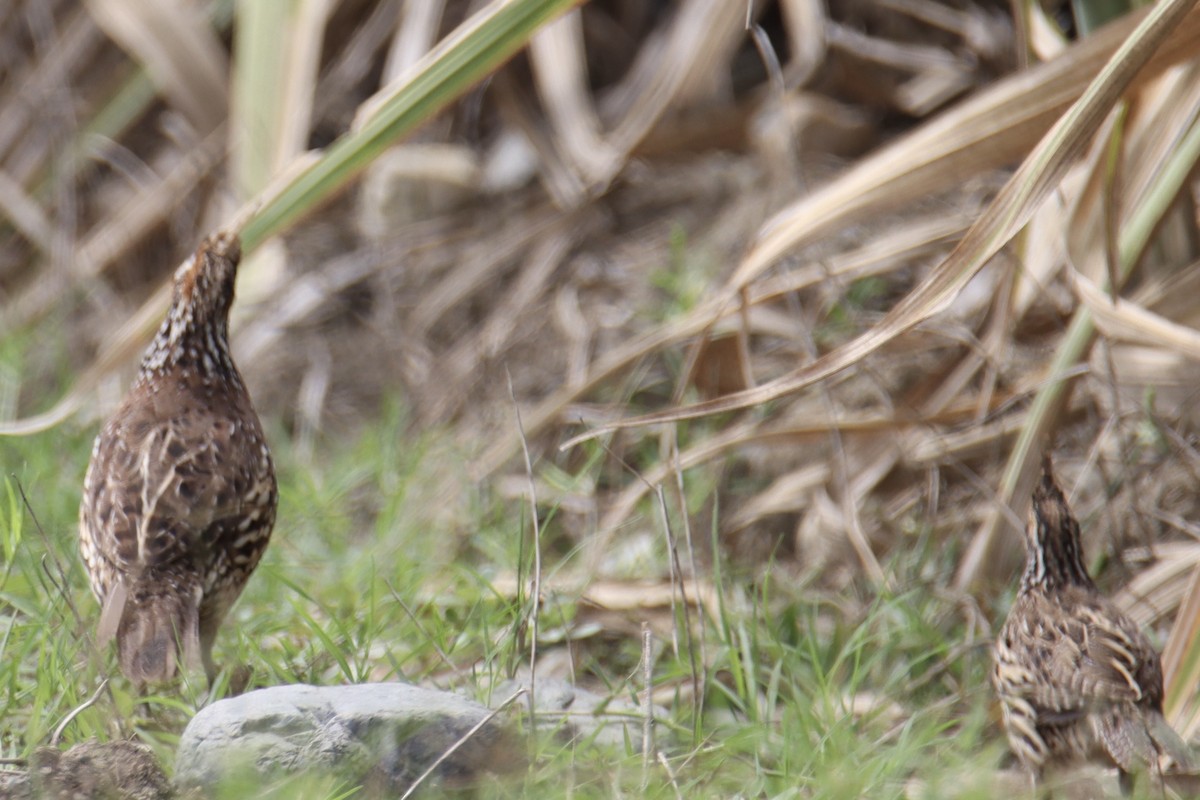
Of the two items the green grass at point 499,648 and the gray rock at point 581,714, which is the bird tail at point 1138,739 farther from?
the gray rock at point 581,714

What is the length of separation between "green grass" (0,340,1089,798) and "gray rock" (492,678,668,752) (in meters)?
0.05

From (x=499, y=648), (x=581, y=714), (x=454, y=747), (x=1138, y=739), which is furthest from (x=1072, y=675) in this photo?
(x=454, y=747)

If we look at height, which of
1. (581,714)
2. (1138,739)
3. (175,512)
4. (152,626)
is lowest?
(1138,739)

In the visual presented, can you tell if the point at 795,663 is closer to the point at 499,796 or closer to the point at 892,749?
the point at 892,749

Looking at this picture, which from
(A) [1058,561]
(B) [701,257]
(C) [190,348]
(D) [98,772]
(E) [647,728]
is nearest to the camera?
(D) [98,772]

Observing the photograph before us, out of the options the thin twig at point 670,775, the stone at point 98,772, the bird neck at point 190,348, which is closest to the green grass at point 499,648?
the thin twig at point 670,775

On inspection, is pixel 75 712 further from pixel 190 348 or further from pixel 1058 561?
pixel 1058 561

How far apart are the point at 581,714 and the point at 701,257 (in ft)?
10.0

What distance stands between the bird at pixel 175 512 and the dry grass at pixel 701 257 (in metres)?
0.23

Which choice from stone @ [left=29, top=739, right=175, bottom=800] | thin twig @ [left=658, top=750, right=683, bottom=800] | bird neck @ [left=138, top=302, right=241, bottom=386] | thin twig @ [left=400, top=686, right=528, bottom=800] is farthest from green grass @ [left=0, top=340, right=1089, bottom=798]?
bird neck @ [left=138, top=302, right=241, bottom=386]

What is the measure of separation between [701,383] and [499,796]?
2.10 m

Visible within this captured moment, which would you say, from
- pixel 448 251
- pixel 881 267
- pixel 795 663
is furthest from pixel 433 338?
pixel 795 663

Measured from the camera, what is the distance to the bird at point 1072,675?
3.36m

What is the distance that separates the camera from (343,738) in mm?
3006
